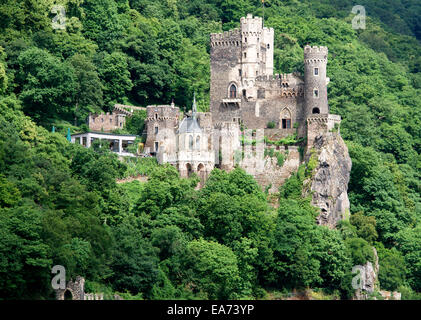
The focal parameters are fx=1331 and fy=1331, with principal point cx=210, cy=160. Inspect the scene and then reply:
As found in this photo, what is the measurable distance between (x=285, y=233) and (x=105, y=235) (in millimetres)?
15647

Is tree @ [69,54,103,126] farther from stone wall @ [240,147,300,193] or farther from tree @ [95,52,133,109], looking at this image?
stone wall @ [240,147,300,193]

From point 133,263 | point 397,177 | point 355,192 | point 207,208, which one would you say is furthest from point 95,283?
point 397,177

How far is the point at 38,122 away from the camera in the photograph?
105m

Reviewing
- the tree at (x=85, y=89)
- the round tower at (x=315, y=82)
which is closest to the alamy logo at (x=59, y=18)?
the tree at (x=85, y=89)

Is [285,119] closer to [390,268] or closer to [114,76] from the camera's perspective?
[390,268]

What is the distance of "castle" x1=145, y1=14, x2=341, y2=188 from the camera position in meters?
103

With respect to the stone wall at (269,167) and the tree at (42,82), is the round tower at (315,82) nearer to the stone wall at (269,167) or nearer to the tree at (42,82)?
the stone wall at (269,167)

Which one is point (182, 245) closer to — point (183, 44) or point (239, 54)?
point (239, 54)

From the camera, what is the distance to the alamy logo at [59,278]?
81.7 m

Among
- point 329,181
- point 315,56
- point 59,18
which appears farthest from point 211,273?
point 59,18

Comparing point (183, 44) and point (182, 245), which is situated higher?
point (183, 44)

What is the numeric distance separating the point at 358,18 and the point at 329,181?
185ft

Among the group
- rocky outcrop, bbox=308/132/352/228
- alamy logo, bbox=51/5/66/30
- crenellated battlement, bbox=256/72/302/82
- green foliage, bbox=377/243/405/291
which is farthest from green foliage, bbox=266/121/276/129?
alamy logo, bbox=51/5/66/30
